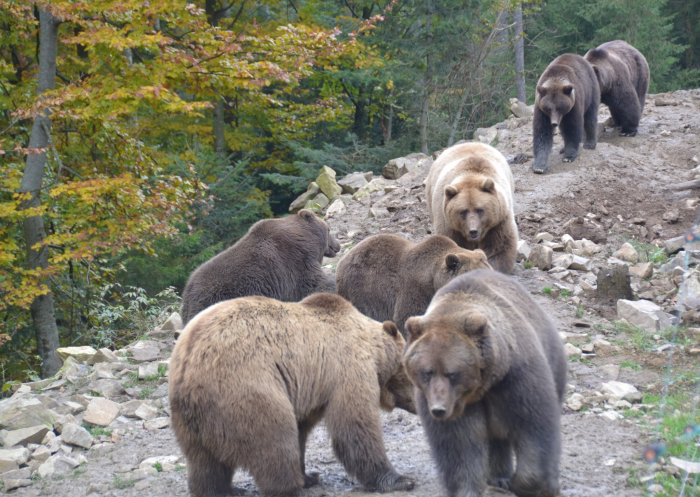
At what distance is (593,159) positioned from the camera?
38.9ft

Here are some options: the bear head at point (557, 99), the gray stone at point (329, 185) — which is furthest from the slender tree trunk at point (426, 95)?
the bear head at point (557, 99)

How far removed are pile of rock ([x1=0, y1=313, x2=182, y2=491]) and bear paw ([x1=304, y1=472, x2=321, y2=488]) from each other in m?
1.96

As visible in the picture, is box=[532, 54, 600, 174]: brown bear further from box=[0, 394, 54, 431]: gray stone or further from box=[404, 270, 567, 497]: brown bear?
box=[0, 394, 54, 431]: gray stone

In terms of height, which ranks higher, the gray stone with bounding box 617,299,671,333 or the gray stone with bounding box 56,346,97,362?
the gray stone with bounding box 617,299,671,333

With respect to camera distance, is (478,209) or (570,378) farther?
(478,209)

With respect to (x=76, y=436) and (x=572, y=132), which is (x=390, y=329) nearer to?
(x=76, y=436)

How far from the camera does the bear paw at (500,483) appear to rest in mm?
4004

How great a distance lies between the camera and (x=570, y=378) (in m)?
5.84

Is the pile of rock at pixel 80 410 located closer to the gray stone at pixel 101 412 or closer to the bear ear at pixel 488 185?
the gray stone at pixel 101 412

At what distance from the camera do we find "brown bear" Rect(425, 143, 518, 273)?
283 inches

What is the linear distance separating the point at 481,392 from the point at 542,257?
5351mm

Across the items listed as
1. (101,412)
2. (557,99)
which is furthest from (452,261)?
(557,99)

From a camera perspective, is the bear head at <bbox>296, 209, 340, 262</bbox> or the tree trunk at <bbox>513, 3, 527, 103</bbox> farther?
the tree trunk at <bbox>513, 3, 527, 103</bbox>

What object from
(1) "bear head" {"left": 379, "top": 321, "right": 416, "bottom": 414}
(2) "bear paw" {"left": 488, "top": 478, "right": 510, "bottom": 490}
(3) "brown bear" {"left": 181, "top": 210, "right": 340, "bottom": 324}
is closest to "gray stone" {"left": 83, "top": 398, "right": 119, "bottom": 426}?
(3) "brown bear" {"left": 181, "top": 210, "right": 340, "bottom": 324}
